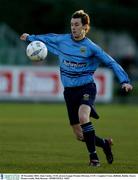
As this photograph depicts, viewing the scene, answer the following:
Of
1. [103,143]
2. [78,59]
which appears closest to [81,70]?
[78,59]

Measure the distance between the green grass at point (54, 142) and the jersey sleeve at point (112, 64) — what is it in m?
1.42

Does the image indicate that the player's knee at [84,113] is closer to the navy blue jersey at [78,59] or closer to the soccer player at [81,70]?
the soccer player at [81,70]

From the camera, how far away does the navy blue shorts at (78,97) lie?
14087 mm

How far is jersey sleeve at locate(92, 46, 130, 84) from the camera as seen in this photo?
13.8m

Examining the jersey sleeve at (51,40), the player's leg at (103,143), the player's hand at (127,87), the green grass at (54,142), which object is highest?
the jersey sleeve at (51,40)

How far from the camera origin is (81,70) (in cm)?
1416

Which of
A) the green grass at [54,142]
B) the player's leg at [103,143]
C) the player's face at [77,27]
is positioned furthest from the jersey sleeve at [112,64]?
the green grass at [54,142]

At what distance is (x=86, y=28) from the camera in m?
14.1

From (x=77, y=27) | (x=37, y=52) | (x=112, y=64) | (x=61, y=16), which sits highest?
(x=61, y=16)

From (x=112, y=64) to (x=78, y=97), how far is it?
2.62 ft

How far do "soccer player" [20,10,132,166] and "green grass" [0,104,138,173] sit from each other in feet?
1.94

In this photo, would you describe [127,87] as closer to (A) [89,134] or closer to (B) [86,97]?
(B) [86,97]

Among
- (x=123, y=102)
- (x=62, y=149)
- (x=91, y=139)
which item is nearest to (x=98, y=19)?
(x=123, y=102)

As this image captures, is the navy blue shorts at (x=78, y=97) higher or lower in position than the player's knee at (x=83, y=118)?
higher
